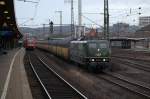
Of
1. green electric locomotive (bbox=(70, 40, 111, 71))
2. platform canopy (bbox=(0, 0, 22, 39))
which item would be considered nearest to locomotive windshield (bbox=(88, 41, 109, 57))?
green electric locomotive (bbox=(70, 40, 111, 71))

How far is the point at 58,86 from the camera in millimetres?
23484

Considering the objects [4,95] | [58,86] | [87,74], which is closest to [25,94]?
[4,95]

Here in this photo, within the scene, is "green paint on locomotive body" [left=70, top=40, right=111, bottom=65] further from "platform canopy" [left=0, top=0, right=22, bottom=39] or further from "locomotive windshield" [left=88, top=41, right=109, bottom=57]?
"platform canopy" [left=0, top=0, right=22, bottom=39]

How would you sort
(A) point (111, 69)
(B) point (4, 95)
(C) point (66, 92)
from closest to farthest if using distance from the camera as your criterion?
(B) point (4, 95) < (C) point (66, 92) < (A) point (111, 69)

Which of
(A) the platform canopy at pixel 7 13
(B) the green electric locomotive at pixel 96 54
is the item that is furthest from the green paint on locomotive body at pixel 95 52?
(A) the platform canopy at pixel 7 13

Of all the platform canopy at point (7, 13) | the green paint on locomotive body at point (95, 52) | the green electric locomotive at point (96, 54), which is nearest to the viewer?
the green electric locomotive at point (96, 54)

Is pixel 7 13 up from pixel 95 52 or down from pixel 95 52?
up

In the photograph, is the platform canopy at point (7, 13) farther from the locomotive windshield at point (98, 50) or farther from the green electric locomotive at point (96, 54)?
the locomotive windshield at point (98, 50)

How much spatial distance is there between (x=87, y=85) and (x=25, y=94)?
6111 mm

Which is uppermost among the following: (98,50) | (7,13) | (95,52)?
(7,13)

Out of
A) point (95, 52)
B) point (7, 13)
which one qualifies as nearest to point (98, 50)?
point (95, 52)

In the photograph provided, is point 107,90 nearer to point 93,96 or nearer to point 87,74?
point 93,96

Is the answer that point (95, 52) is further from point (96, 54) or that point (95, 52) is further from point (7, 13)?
point (7, 13)

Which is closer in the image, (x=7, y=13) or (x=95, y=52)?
(x=95, y=52)
